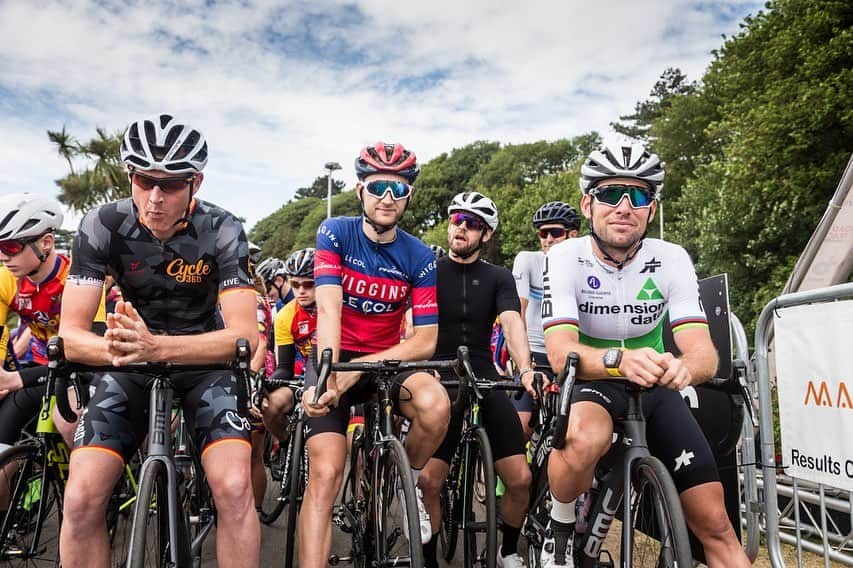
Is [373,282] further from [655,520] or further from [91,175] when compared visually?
[91,175]

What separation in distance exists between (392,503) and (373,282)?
4.52 feet

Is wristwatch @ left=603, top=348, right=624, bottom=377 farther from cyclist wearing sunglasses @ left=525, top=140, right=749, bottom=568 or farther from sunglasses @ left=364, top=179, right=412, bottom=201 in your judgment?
sunglasses @ left=364, top=179, right=412, bottom=201

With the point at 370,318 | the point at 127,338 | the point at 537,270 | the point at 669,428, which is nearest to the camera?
the point at 127,338

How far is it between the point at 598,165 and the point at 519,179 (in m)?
64.5

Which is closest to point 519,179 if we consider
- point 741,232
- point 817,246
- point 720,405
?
point 741,232

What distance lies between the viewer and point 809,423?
400 cm

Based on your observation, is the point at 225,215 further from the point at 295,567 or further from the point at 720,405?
the point at 720,405

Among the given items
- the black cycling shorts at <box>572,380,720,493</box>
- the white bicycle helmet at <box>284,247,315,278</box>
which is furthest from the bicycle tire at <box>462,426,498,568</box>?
the white bicycle helmet at <box>284,247,315,278</box>

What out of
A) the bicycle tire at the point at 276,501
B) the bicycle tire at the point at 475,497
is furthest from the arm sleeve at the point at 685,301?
the bicycle tire at the point at 276,501

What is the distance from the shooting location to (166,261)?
3611 mm

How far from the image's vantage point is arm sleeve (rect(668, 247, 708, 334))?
11.6ft

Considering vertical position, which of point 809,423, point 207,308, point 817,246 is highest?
point 817,246

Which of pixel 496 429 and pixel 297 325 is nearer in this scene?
pixel 496 429

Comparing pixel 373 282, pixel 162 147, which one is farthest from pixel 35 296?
pixel 373 282
